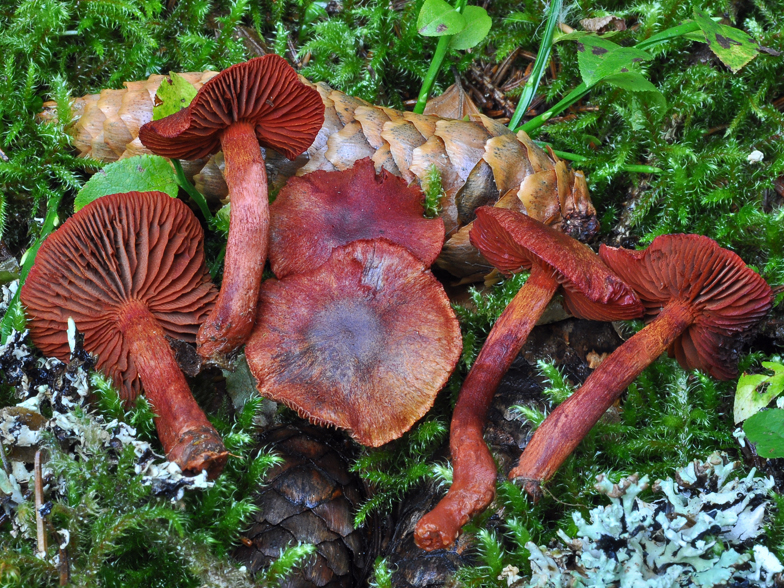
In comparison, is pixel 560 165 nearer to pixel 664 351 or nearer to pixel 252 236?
pixel 664 351

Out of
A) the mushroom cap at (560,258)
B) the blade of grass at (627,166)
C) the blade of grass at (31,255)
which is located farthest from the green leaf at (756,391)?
the blade of grass at (31,255)

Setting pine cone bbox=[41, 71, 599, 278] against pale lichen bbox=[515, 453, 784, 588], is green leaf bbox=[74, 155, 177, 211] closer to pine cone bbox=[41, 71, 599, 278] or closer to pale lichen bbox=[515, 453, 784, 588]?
pine cone bbox=[41, 71, 599, 278]

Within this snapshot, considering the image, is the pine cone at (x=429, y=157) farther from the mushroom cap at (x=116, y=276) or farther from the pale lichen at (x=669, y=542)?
the pale lichen at (x=669, y=542)

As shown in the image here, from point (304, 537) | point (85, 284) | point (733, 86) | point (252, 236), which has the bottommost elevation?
point (304, 537)

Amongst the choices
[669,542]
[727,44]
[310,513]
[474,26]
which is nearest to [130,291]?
[310,513]

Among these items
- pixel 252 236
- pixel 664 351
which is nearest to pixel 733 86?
pixel 664 351

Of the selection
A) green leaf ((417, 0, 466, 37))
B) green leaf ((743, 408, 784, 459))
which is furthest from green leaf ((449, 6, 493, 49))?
green leaf ((743, 408, 784, 459))

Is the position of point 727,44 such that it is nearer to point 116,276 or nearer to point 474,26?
point 474,26
